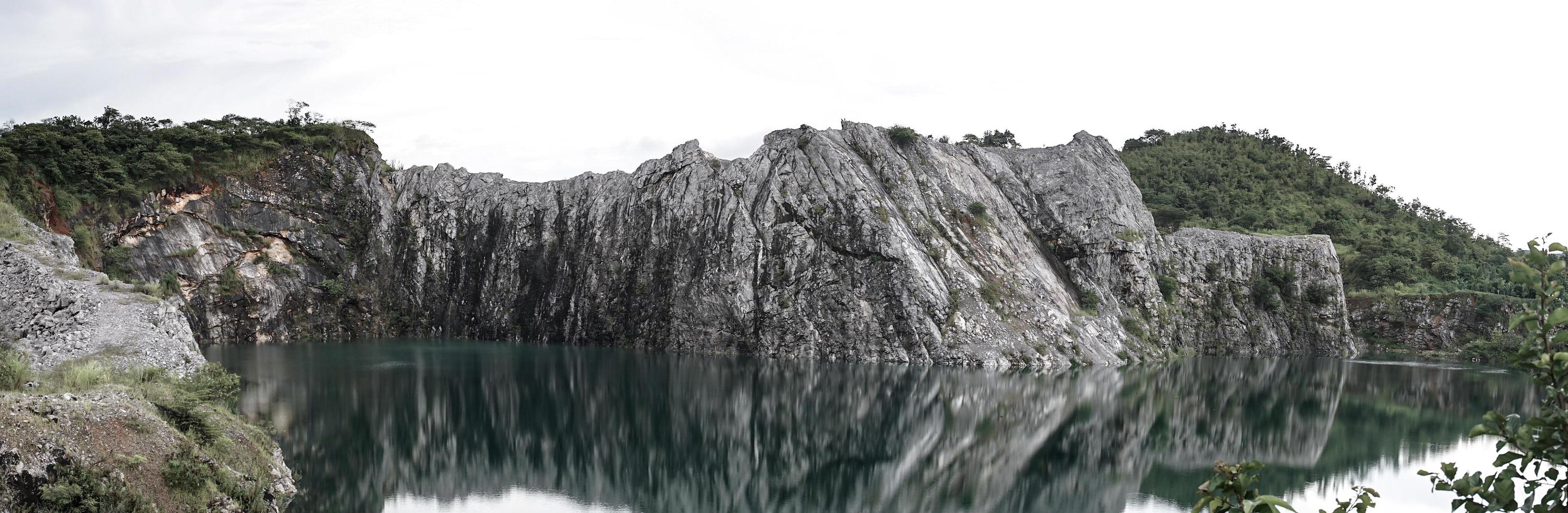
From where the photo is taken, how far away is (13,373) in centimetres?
2073

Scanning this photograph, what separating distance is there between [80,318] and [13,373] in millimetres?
10025

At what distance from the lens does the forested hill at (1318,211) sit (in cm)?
8456

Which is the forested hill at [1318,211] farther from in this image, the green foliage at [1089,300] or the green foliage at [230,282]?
the green foliage at [230,282]

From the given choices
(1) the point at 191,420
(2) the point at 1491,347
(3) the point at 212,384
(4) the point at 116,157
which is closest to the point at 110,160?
(4) the point at 116,157

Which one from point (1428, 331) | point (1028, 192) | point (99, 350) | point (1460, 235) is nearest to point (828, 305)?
point (1028, 192)

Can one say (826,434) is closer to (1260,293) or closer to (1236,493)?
(1236,493)

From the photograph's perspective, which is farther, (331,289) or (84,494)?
(331,289)

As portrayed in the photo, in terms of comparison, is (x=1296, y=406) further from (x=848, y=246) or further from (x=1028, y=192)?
(x=1028, y=192)

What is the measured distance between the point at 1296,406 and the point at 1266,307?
41.3 meters

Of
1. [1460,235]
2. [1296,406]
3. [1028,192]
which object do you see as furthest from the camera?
[1460,235]

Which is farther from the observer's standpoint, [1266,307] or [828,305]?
[1266,307]

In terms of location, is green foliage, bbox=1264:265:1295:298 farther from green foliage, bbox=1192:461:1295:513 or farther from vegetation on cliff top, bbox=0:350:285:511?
green foliage, bbox=1192:461:1295:513

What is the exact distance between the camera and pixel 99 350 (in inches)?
1068

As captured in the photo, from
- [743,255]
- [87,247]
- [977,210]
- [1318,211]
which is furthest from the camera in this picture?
[1318,211]
